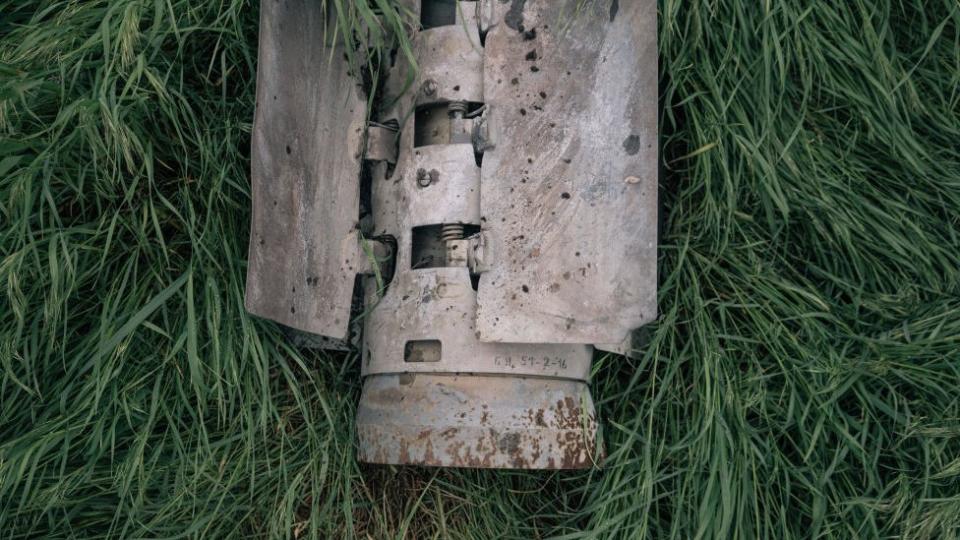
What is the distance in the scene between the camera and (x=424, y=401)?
148 centimetres

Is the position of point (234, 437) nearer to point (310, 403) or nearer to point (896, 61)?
point (310, 403)

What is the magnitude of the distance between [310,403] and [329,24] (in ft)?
2.12

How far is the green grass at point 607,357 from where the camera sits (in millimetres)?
1538

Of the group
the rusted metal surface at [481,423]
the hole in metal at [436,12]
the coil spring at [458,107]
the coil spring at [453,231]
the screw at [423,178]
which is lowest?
the rusted metal surface at [481,423]

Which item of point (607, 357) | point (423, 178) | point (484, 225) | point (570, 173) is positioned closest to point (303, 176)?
point (423, 178)

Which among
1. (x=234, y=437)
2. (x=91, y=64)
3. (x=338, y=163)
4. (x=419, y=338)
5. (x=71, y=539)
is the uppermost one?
(x=91, y=64)

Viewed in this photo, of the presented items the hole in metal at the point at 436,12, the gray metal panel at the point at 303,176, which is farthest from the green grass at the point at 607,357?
the hole in metal at the point at 436,12

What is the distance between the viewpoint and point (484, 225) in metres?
1.50

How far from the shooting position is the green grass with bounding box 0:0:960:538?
1.54m

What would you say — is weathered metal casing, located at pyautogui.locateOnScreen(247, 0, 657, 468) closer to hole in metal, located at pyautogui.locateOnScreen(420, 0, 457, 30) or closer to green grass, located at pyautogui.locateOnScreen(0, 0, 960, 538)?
hole in metal, located at pyautogui.locateOnScreen(420, 0, 457, 30)

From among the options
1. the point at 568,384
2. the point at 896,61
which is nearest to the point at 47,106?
the point at 568,384

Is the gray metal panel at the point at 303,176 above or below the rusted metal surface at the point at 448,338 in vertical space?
above

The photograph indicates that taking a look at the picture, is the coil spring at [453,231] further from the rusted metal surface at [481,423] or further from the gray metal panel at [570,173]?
the rusted metal surface at [481,423]

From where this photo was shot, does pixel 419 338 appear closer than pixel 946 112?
Yes
